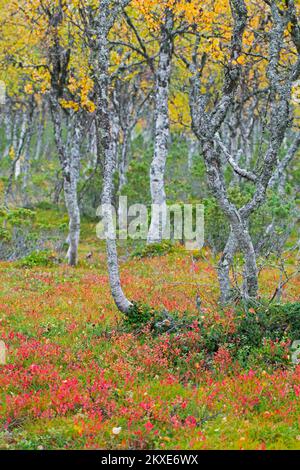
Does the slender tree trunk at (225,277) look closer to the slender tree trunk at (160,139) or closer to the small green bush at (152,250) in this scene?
the small green bush at (152,250)

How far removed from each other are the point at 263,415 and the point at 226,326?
233 cm

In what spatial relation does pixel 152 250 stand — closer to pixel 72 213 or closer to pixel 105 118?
pixel 72 213

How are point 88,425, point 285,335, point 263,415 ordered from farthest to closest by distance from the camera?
point 285,335
point 263,415
point 88,425

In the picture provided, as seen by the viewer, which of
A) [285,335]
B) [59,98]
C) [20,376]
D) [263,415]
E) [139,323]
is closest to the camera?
[263,415]

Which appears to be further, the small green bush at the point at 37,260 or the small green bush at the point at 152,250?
the small green bush at the point at 152,250

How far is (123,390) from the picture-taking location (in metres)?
6.98

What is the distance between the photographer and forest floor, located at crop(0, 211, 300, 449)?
5984 mm

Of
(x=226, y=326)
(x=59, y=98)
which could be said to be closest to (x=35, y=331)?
(x=226, y=326)

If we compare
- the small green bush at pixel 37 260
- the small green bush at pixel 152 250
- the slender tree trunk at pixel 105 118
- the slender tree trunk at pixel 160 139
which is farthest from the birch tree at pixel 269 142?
the slender tree trunk at pixel 160 139

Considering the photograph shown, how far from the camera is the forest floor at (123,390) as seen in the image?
5.98 meters

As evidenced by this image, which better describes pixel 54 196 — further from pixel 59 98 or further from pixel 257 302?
pixel 257 302

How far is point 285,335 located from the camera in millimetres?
8414

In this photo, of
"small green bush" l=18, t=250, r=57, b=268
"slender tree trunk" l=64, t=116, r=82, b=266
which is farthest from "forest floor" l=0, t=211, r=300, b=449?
"slender tree trunk" l=64, t=116, r=82, b=266

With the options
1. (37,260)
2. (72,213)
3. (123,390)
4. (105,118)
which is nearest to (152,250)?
(72,213)
